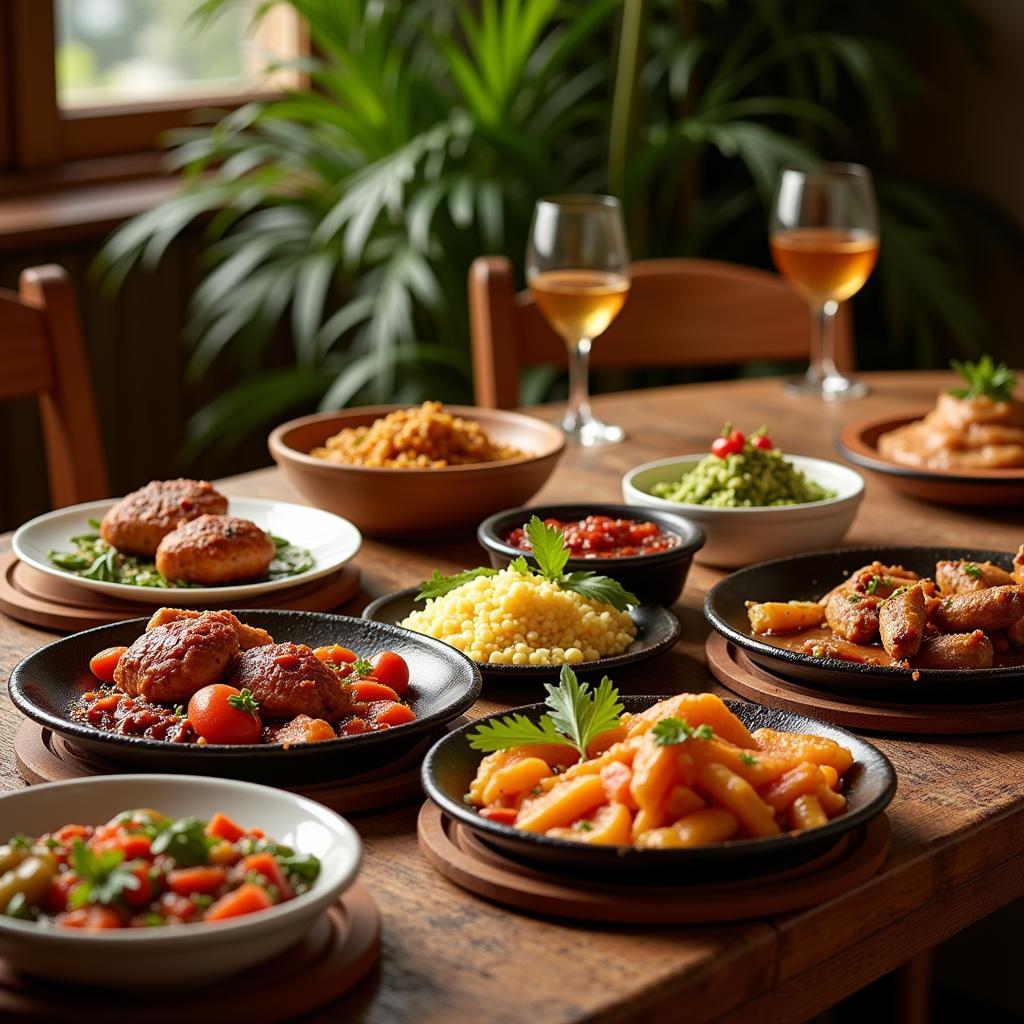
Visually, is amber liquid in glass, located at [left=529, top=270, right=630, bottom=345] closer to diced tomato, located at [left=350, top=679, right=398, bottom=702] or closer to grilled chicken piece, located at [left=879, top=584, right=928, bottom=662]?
grilled chicken piece, located at [left=879, top=584, right=928, bottom=662]

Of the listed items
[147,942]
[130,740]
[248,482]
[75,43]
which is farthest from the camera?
[75,43]

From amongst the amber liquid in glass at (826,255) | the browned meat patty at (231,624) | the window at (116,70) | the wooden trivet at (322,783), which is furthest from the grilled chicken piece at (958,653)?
the window at (116,70)

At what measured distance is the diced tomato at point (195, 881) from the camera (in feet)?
3.14

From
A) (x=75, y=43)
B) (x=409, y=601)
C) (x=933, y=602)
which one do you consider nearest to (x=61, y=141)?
(x=75, y=43)

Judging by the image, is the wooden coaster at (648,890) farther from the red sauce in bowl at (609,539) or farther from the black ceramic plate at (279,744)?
the red sauce in bowl at (609,539)

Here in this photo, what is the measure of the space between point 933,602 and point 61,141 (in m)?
3.35

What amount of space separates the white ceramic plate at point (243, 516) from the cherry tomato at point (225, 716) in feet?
1.33

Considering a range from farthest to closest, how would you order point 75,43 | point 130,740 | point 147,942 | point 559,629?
point 75,43, point 559,629, point 130,740, point 147,942

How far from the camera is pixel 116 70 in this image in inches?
172

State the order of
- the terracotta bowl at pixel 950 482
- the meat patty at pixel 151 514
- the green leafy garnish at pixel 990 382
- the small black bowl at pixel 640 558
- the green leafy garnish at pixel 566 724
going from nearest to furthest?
the green leafy garnish at pixel 566 724 < the small black bowl at pixel 640 558 < the meat patty at pixel 151 514 < the terracotta bowl at pixel 950 482 < the green leafy garnish at pixel 990 382

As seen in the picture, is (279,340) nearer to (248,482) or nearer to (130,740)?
(248,482)

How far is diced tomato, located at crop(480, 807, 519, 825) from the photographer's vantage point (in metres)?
1.13

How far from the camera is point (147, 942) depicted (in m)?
0.89

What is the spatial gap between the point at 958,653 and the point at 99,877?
0.84 m
